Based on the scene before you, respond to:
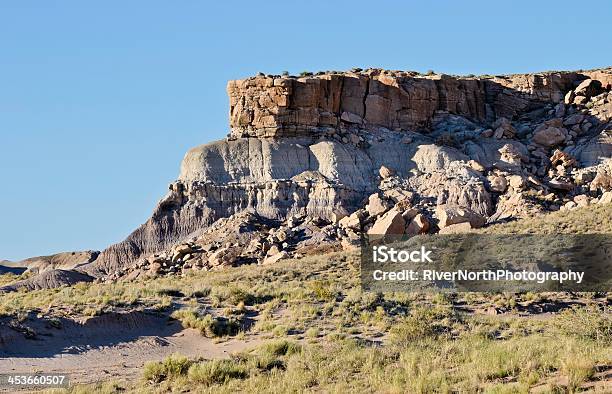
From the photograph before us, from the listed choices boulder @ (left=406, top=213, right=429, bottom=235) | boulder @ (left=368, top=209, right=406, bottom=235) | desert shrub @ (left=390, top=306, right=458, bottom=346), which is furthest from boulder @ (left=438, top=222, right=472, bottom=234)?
desert shrub @ (left=390, top=306, right=458, bottom=346)

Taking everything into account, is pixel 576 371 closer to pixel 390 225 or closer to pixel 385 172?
pixel 390 225

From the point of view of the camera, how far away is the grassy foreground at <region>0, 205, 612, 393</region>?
63.6ft

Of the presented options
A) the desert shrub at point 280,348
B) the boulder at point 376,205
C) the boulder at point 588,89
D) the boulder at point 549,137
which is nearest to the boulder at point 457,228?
the boulder at point 376,205

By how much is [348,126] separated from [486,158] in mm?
9584

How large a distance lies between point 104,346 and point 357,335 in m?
7.11

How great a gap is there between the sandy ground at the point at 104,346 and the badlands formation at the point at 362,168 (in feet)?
72.1

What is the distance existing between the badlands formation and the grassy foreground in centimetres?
1205

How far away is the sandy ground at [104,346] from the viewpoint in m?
25.0

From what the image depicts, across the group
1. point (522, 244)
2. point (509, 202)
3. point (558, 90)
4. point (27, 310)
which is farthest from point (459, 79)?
point (27, 310)

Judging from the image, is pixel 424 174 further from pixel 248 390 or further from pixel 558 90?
pixel 248 390

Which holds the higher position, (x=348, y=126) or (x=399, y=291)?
(x=348, y=126)

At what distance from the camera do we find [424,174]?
63.1 metres

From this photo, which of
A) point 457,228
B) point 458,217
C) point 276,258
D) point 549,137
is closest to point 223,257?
point 276,258

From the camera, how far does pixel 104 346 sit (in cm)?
2789
